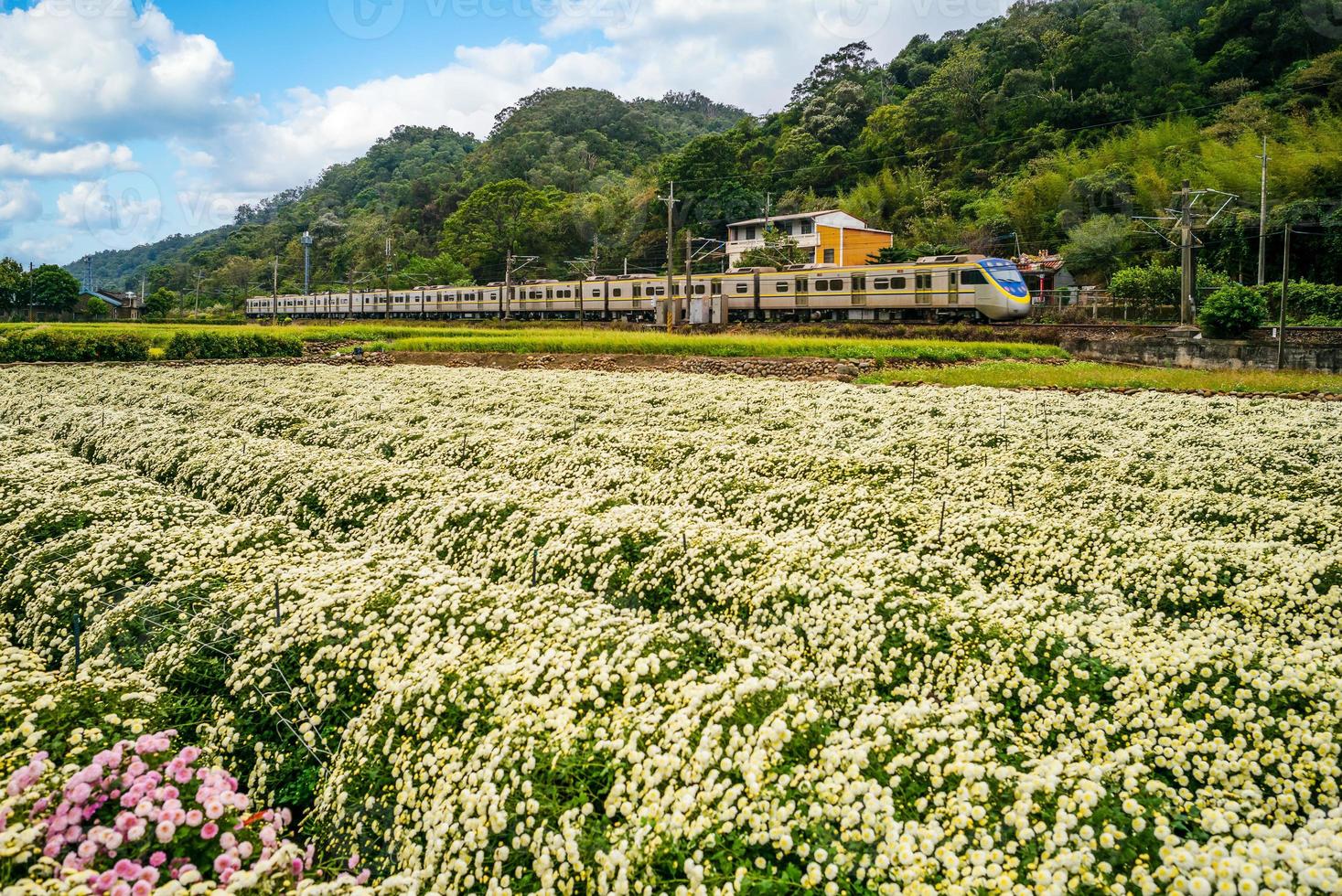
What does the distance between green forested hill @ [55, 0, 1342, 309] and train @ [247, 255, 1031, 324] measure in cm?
1526

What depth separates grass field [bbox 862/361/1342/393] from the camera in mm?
19062

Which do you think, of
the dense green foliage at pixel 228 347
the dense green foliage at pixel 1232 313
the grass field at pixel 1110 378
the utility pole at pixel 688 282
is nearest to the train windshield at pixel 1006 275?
the dense green foliage at pixel 1232 313

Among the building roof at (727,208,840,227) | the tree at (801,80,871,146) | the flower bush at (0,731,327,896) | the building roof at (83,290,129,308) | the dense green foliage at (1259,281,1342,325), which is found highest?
the tree at (801,80,871,146)

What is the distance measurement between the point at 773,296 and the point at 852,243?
20.1m

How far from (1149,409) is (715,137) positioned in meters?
63.9

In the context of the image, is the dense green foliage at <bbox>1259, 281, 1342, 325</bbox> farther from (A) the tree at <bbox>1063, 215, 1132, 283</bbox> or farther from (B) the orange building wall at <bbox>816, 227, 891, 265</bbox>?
(B) the orange building wall at <bbox>816, 227, 891, 265</bbox>

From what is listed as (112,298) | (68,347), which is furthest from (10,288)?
(68,347)

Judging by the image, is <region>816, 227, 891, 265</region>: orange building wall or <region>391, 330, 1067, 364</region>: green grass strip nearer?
<region>391, 330, 1067, 364</region>: green grass strip

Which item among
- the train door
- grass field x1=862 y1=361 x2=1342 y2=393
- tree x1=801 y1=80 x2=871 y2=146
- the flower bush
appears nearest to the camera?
the flower bush

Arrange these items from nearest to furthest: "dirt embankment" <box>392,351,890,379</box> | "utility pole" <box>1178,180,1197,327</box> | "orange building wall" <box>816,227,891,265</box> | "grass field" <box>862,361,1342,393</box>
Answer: "grass field" <box>862,361,1342,393</box>, "dirt embankment" <box>392,351,890,379</box>, "utility pole" <box>1178,180,1197,327</box>, "orange building wall" <box>816,227,891,265</box>

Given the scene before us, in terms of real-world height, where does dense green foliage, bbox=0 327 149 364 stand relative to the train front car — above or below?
below

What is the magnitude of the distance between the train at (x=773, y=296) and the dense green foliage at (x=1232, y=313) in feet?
27.7

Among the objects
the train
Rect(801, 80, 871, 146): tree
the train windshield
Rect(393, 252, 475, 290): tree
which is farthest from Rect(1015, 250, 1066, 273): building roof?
Rect(393, 252, 475, 290): tree

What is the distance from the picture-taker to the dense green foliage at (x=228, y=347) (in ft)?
100
